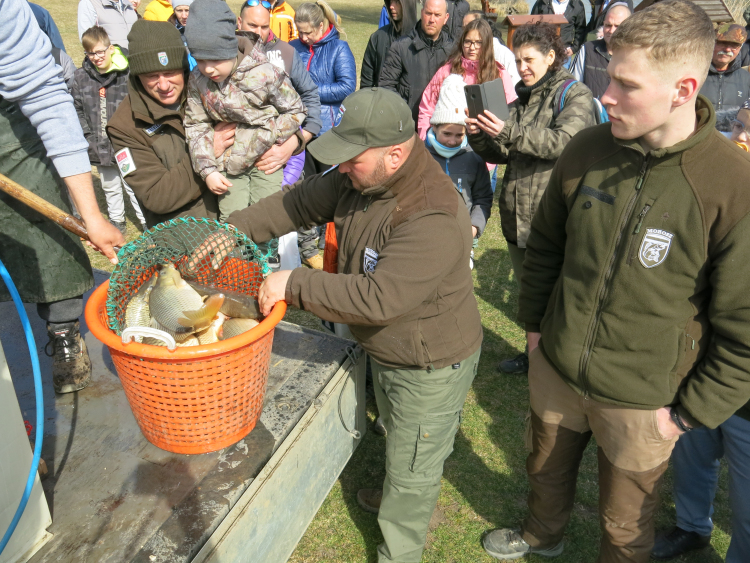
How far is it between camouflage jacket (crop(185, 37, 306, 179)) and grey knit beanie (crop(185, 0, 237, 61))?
0.62 feet

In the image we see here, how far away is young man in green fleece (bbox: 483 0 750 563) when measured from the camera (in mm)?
1805

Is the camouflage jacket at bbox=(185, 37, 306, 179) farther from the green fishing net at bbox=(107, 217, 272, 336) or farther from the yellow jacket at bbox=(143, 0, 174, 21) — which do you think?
the yellow jacket at bbox=(143, 0, 174, 21)

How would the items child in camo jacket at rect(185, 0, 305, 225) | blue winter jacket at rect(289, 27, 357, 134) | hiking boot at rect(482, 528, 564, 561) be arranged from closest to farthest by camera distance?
1. hiking boot at rect(482, 528, 564, 561)
2. child in camo jacket at rect(185, 0, 305, 225)
3. blue winter jacket at rect(289, 27, 357, 134)

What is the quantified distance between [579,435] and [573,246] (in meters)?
0.94

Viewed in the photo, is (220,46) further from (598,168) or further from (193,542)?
(193,542)

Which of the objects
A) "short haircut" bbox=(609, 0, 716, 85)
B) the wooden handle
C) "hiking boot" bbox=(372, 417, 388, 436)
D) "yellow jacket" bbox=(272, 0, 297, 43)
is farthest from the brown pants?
"yellow jacket" bbox=(272, 0, 297, 43)

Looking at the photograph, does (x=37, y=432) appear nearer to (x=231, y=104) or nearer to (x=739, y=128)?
(x=231, y=104)

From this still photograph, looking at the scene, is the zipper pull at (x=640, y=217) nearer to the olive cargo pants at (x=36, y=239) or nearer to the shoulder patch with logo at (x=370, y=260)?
the shoulder patch with logo at (x=370, y=260)

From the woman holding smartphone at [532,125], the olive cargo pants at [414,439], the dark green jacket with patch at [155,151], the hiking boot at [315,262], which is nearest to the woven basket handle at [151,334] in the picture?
the olive cargo pants at [414,439]

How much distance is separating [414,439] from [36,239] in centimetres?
209

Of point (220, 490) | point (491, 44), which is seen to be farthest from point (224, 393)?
point (491, 44)

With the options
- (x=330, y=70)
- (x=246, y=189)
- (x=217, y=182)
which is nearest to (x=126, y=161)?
(x=217, y=182)

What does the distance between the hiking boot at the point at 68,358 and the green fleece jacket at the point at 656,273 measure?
7.71ft

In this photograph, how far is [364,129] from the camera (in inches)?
82.8
